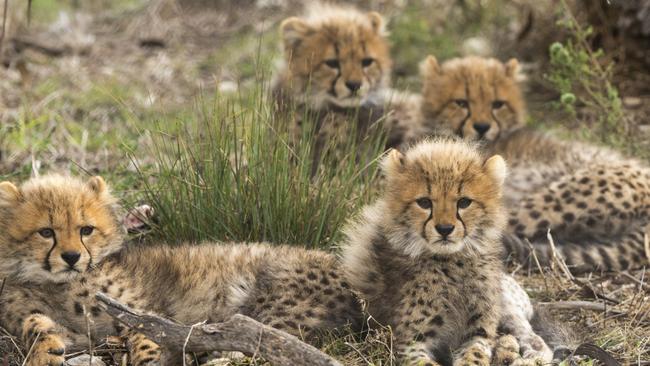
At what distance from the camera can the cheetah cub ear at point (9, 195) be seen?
374 cm

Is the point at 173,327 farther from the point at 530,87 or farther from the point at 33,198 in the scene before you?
the point at 530,87

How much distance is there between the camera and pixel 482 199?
362cm

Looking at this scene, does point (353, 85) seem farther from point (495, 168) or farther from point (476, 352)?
point (476, 352)

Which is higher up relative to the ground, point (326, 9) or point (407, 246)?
point (326, 9)

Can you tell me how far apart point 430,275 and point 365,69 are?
7.68 ft

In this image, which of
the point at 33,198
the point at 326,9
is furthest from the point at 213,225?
the point at 326,9

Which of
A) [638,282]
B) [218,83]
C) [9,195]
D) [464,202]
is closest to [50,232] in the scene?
[9,195]

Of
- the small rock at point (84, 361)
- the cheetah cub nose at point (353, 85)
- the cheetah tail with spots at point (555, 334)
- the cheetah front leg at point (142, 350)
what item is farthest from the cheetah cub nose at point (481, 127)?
the small rock at point (84, 361)

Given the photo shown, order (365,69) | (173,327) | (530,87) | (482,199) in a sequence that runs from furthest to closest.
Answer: (530,87) → (365,69) → (482,199) → (173,327)

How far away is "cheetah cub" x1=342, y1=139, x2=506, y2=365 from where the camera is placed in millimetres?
3553

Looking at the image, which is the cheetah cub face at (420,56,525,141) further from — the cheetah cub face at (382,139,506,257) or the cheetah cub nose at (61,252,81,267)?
the cheetah cub nose at (61,252,81,267)

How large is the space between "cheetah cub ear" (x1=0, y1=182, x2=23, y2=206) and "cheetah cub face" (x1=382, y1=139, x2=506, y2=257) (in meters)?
1.33

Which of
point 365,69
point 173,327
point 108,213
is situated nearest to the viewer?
point 173,327

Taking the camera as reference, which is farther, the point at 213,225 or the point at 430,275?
the point at 213,225
